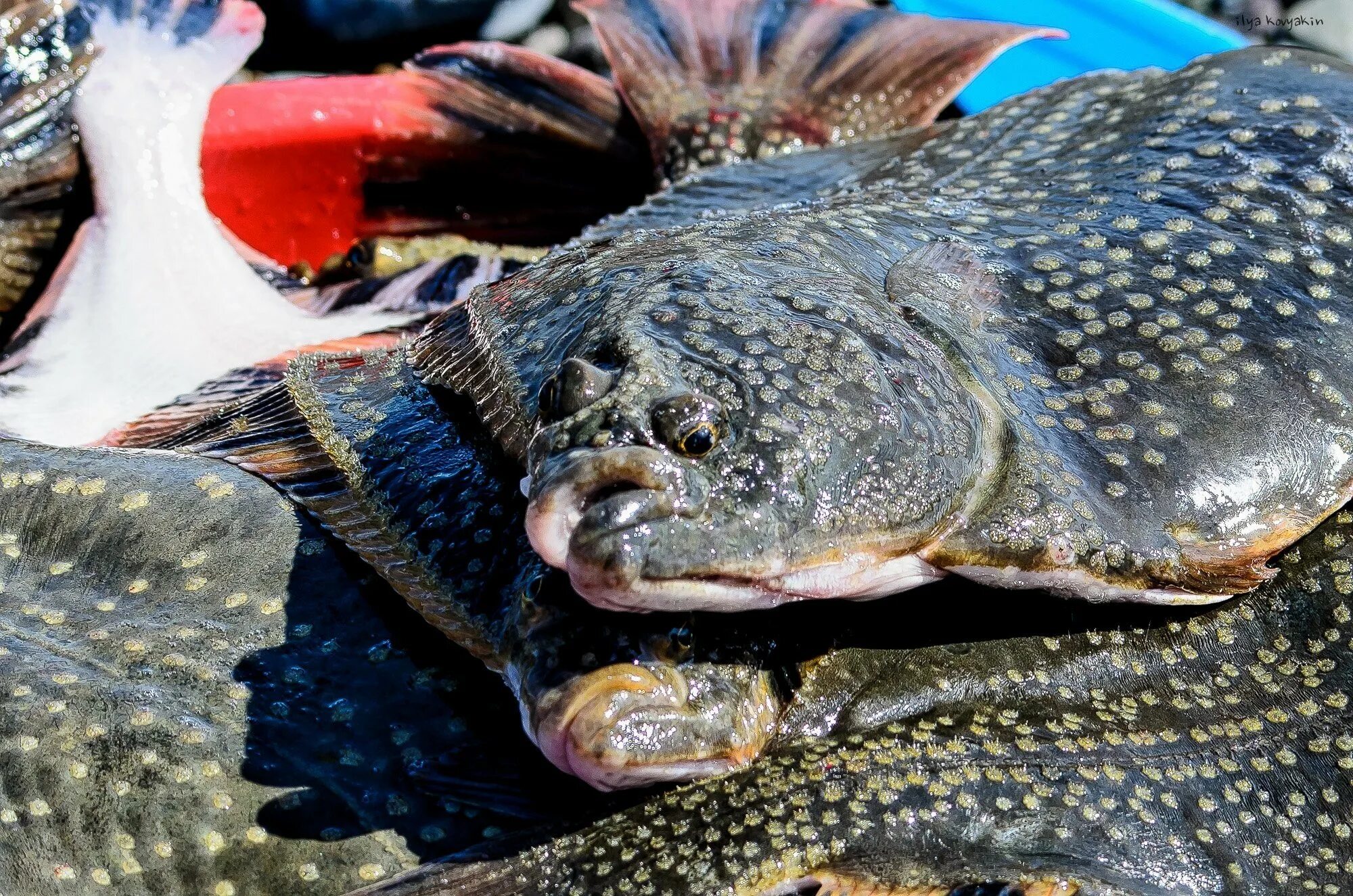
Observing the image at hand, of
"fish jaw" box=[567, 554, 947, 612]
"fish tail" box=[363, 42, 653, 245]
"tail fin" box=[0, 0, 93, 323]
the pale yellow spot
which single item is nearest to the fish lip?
"fish jaw" box=[567, 554, 947, 612]

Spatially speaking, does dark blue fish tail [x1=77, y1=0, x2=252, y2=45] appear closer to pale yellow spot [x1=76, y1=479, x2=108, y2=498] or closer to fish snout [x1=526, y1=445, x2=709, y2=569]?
pale yellow spot [x1=76, y1=479, x2=108, y2=498]

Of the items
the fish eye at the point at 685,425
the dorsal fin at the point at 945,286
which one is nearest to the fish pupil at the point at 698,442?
the fish eye at the point at 685,425

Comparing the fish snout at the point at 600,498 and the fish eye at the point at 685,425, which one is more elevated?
the fish eye at the point at 685,425

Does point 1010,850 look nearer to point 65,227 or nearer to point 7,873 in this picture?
point 7,873

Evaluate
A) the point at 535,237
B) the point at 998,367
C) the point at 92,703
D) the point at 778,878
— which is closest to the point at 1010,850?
the point at 778,878

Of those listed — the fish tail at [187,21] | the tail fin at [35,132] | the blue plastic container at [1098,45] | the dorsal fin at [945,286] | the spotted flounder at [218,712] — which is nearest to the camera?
the spotted flounder at [218,712]

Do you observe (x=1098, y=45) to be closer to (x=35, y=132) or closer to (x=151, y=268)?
(x=151, y=268)

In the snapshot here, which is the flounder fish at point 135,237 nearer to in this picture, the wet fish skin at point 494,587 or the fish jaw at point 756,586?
the wet fish skin at point 494,587
